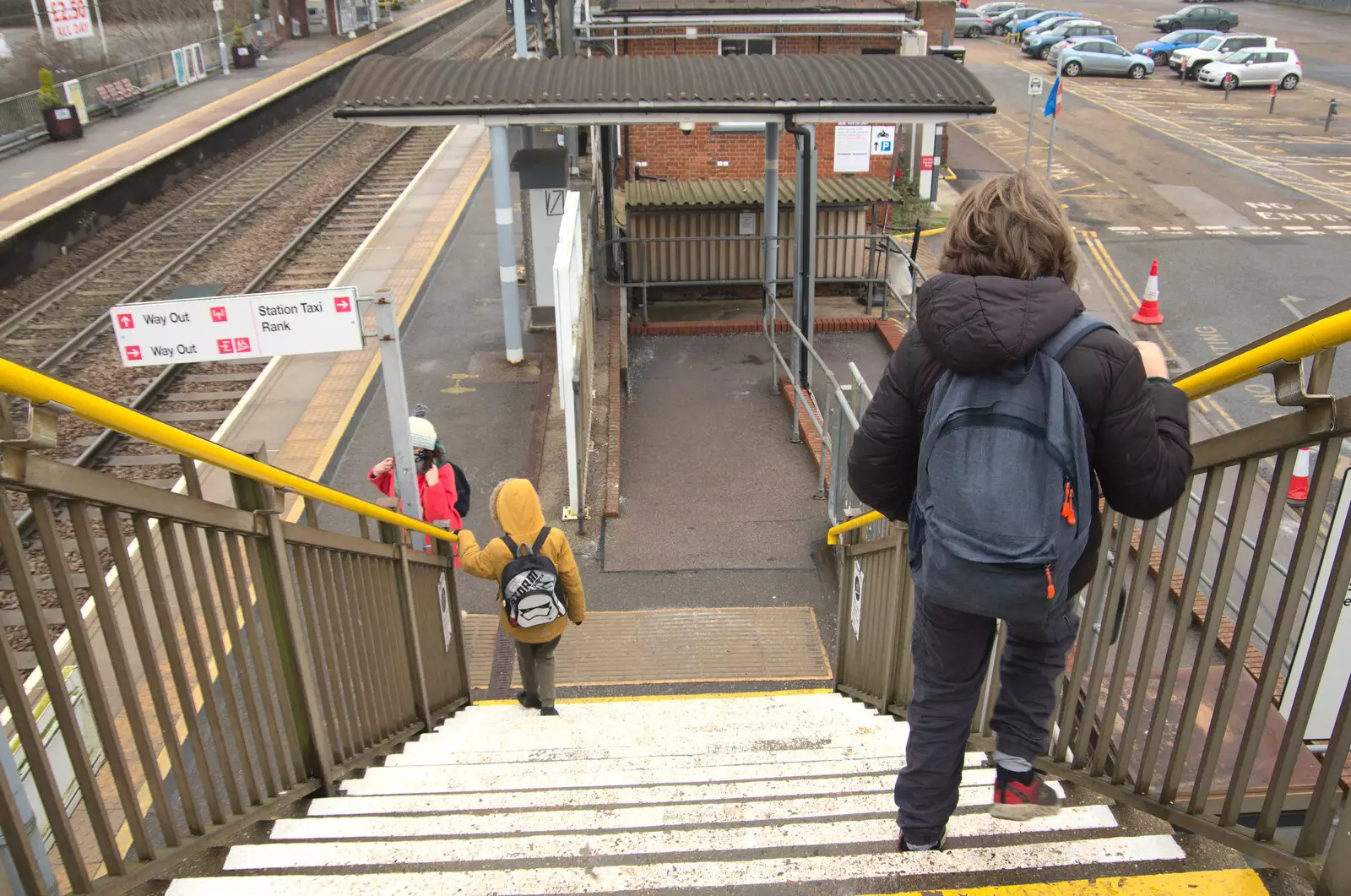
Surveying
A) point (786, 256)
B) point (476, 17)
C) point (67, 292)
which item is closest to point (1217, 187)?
point (786, 256)

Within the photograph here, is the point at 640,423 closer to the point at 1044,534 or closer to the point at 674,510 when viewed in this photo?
the point at 674,510

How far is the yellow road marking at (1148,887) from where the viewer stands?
218 centimetres

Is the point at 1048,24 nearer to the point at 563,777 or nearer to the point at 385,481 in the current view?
the point at 385,481

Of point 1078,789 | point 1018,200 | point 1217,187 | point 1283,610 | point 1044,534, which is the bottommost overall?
point 1217,187

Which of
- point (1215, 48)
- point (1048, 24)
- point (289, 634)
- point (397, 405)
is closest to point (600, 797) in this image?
point (289, 634)

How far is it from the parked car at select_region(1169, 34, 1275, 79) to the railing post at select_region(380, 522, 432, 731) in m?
38.2

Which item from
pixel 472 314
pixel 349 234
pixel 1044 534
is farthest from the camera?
pixel 349 234

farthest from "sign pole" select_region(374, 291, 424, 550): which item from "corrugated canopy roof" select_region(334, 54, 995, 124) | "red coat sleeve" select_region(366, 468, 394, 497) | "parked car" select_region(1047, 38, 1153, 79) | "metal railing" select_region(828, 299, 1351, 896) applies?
"parked car" select_region(1047, 38, 1153, 79)

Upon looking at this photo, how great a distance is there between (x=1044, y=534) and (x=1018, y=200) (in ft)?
2.27

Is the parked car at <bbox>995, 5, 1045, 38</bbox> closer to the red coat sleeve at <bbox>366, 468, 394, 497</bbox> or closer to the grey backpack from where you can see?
the red coat sleeve at <bbox>366, 468, 394, 497</bbox>

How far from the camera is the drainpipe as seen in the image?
1020cm

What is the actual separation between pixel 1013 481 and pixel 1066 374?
0.24 meters

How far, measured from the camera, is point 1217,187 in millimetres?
22781

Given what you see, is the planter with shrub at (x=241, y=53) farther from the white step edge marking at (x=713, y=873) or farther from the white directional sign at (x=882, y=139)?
the white step edge marking at (x=713, y=873)
